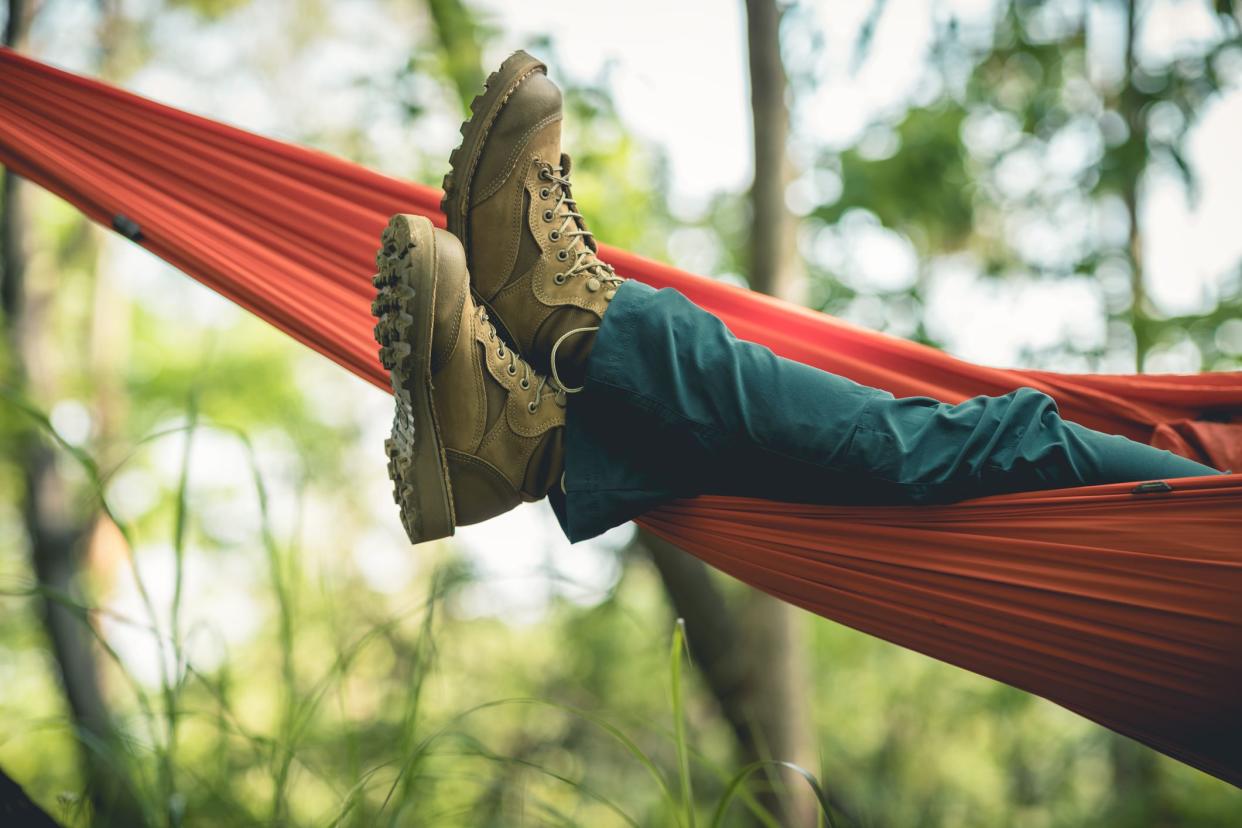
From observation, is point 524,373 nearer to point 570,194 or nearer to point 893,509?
point 570,194

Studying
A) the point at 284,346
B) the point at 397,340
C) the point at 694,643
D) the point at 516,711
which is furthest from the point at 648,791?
the point at 284,346

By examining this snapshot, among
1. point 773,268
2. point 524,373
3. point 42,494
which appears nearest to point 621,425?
point 524,373

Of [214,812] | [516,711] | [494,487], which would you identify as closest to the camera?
[494,487]

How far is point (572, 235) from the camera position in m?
1.10

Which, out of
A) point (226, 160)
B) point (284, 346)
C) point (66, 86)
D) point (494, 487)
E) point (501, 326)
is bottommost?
point (284, 346)

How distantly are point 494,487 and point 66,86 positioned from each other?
96 centimetres

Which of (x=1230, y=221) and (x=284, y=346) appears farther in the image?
(x=284, y=346)

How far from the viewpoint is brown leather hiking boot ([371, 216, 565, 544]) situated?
96 centimetres

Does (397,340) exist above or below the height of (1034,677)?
above

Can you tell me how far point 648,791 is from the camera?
161 inches

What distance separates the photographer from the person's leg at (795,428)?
105cm

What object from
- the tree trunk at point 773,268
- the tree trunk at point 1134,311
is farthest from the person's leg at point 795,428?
the tree trunk at point 1134,311

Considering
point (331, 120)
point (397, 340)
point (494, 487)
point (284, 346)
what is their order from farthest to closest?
point (284, 346), point (331, 120), point (494, 487), point (397, 340)

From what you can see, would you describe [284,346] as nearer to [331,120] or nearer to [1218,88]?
[331,120]
